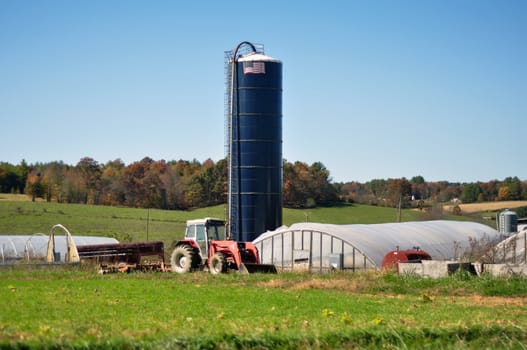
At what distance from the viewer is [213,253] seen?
33094 millimetres

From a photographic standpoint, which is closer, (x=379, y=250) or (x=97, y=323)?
(x=97, y=323)

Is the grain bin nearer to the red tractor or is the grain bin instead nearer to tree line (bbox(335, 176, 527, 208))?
the red tractor

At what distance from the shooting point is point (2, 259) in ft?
133

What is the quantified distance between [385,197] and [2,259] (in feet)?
233

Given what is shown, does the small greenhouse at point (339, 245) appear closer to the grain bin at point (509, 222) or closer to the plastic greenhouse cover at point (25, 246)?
the grain bin at point (509, 222)

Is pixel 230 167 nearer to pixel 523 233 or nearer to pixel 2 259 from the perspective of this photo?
pixel 2 259

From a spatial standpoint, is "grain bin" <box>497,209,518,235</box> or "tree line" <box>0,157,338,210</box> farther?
"tree line" <box>0,157,338,210</box>

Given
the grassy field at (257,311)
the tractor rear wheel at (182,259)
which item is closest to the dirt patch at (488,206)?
the tractor rear wheel at (182,259)

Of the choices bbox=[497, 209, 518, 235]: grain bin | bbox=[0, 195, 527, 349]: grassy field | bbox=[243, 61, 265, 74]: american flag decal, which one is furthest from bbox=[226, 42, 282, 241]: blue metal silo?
bbox=[497, 209, 518, 235]: grain bin

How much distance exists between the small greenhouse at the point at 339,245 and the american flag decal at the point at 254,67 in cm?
853

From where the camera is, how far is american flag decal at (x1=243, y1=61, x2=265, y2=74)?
40.5 meters

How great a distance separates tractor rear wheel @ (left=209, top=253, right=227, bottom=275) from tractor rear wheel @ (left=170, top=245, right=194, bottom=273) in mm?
1655

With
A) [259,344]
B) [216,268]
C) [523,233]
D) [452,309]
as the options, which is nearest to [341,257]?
[216,268]

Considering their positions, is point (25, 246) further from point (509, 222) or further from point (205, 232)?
point (509, 222)
